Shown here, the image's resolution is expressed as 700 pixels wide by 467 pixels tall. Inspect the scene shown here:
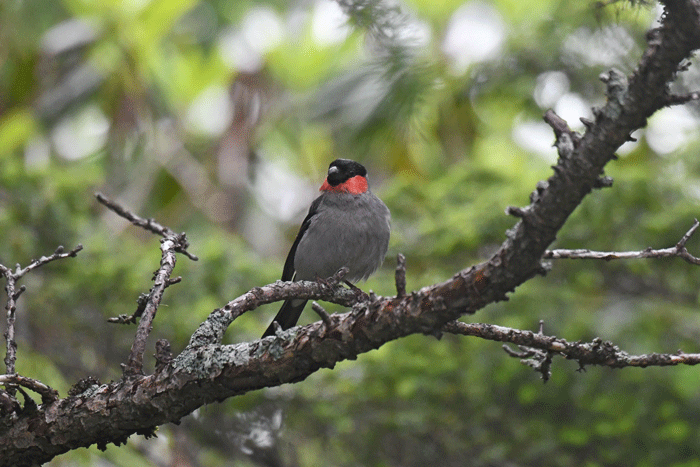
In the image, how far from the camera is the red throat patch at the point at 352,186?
4.87 meters

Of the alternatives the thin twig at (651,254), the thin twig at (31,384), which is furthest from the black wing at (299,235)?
the thin twig at (651,254)

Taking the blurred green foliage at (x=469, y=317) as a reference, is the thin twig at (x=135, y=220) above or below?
below

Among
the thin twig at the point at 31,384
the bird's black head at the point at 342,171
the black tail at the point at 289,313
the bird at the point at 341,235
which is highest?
the bird's black head at the point at 342,171

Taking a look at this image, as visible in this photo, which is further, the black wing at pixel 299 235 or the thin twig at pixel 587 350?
the black wing at pixel 299 235

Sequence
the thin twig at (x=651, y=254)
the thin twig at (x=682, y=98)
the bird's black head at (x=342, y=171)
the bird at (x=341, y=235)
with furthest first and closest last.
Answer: the bird's black head at (x=342, y=171) → the bird at (x=341, y=235) → the thin twig at (x=651, y=254) → the thin twig at (x=682, y=98)

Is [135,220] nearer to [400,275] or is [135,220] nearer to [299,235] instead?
[400,275]

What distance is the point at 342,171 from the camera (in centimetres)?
500

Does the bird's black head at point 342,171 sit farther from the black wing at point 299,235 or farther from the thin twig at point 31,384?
the thin twig at point 31,384

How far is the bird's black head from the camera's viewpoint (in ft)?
16.3

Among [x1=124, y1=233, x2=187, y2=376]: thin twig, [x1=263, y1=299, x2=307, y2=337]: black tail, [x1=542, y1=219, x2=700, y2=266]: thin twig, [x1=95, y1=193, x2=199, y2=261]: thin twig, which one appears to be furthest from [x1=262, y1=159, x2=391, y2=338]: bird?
[x1=542, y1=219, x2=700, y2=266]: thin twig

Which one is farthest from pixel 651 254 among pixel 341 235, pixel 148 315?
pixel 341 235

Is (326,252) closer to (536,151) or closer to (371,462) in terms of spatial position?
(371,462)

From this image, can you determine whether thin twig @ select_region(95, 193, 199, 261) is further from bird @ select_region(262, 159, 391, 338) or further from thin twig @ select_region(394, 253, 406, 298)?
bird @ select_region(262, 159, 391, 338)

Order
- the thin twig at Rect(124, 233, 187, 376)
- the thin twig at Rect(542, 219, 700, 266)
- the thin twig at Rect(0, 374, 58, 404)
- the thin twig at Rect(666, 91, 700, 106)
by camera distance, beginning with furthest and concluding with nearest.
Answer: the thin twig at Rect(124, 233, 187, 376) → the thin twig at Rect(0, 374, 58, 404) → the thin twig at Rect(542, 219, 700, 266) → the thin twig at Rect(666, 91, 700, 106)
